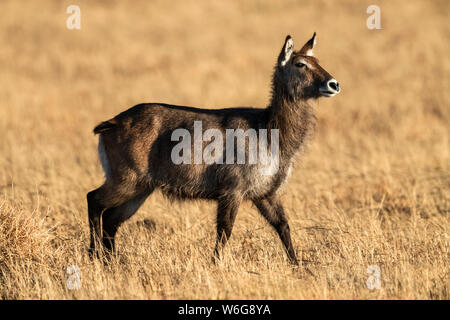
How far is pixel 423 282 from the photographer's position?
5.32 metres

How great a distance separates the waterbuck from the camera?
6.27m

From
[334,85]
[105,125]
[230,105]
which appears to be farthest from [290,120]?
[230,105]

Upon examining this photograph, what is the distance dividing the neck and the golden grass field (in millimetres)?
962

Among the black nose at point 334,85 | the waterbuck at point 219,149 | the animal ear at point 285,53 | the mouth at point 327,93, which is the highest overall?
the animal ear at point 285,53

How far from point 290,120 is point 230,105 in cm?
859

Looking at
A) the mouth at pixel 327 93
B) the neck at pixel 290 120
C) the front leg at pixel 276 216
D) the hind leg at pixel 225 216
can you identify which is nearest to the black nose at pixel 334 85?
the mouth at pixel 327 93

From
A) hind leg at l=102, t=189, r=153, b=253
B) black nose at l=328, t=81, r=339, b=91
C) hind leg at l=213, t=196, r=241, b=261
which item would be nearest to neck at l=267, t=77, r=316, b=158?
black nose at l=328, t=81, r=339, b=91

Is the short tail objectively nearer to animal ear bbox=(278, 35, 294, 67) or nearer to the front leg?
the front leg

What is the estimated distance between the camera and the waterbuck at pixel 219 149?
6.27 metres

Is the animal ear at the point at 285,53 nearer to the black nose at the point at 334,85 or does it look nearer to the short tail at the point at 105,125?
the black nose at the point at 334,85

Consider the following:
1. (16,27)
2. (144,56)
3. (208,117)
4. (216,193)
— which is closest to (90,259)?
(216,193)

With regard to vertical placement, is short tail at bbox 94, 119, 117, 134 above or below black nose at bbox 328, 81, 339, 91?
below

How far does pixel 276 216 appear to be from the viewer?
651 centimetres

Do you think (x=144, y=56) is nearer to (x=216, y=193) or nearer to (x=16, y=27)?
(x=16, y=27)
